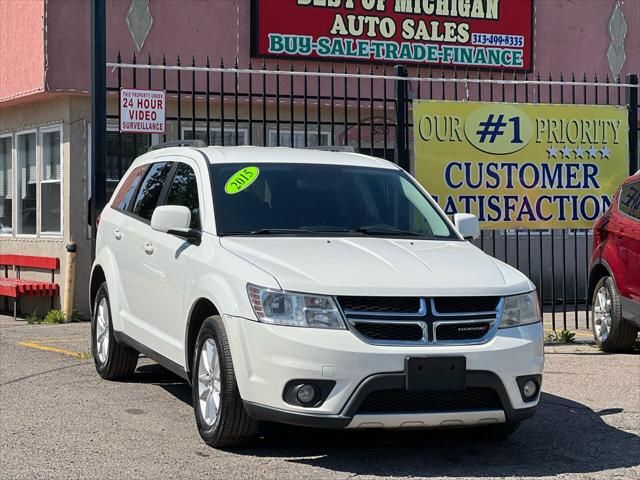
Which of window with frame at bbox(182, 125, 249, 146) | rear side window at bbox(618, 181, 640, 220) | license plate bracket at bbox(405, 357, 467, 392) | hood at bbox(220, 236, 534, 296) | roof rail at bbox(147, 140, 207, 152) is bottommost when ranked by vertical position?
license plate bracket at bbox(405, 357, 467, 392)

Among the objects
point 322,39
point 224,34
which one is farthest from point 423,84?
point 224,34

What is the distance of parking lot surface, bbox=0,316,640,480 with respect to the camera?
6.03 m

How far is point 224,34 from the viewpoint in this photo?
1573 cm

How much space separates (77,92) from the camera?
1462cm

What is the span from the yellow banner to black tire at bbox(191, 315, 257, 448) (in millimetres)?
5367

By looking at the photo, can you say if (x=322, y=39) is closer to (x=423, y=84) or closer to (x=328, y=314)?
(x=423, y=84)

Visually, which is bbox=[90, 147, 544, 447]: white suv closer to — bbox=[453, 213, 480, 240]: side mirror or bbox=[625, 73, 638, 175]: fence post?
bbox=[453, 213, 480, 240]: side mirror

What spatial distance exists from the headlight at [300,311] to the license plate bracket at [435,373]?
0.43 metres

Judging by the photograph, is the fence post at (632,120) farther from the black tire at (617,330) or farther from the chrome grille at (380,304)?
the chrome grille at (380,304)

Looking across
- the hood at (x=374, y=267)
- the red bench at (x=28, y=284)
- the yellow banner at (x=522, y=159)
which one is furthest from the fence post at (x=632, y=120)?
the red bench at (x=28, y=284)

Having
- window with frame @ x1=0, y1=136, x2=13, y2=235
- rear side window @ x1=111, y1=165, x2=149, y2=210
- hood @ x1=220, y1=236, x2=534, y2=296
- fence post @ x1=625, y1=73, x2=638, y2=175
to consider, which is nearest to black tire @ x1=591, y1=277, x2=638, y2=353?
fence post @ x1=625, y1=73, x2=638, y2=175

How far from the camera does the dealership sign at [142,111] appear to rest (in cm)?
1110

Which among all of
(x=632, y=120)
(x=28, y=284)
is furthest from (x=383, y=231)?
(x=28, y=284)

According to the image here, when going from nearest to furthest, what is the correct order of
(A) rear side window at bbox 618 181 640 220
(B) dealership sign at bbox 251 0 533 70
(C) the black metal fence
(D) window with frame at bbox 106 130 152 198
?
1. (A) rear side window at bbox 618 181 640 220
2. (C) the black metal fence
3. (D) window with frame at bbox 106 130 152 198
4. (B) dealership sign at bbox 251 0 533 70
